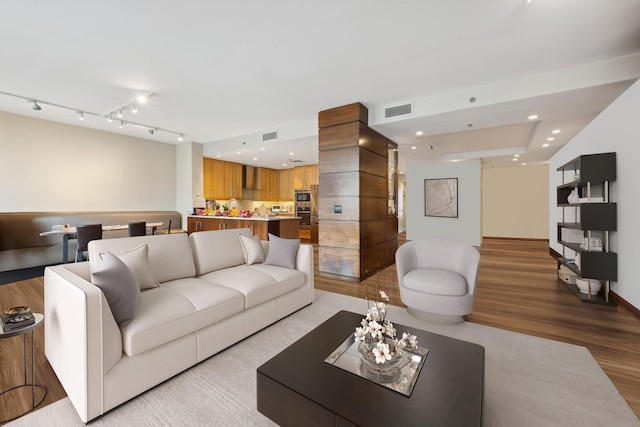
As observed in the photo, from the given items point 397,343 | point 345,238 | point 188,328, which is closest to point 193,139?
point 345,238

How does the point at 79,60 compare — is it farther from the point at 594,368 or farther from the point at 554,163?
the point at 554,163

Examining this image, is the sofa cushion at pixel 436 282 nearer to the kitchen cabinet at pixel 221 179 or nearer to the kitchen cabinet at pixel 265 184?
the kitchen cabinet at pixel 221 179

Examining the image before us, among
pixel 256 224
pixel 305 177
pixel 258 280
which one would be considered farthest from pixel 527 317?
pixel 305 177

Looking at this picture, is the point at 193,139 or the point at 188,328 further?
the point at 193,139

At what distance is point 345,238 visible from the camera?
15.1 ft

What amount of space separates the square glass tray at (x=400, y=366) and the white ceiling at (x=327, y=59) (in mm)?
2703

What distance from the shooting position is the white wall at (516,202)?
895cm

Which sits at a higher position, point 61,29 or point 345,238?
point 61,29

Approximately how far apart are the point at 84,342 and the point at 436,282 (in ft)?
9.27

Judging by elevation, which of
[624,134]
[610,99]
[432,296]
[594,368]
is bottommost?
[594,368]

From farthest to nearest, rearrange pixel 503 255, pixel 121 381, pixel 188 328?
pixel 503 255 < pixel 188 328 < pixel 121 381

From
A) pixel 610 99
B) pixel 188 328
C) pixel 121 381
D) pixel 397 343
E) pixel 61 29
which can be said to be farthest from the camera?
pixel 610 99

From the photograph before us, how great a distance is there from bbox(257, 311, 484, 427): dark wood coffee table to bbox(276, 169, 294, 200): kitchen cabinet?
872cm

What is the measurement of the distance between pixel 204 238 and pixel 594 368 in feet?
12.1
